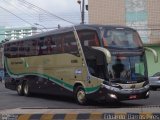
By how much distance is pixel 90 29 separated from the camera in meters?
21.1

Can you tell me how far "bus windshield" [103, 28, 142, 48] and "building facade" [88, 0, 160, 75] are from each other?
23.8 m

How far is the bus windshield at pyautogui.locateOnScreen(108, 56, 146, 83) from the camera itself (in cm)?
2014

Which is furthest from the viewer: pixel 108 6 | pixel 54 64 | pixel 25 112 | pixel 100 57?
pixel 108 6

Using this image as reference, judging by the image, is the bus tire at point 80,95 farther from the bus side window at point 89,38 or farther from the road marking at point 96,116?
the road marking at point 96,116

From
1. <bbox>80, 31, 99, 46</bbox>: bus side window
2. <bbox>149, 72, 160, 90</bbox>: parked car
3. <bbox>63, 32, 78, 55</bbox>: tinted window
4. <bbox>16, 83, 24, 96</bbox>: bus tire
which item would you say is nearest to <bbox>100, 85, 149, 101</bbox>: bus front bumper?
<bbox>80, 31, 99, 46</bbox>: bus side window

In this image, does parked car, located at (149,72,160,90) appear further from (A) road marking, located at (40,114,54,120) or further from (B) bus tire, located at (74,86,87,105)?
(A) road marking, located at (40,114,54,120)

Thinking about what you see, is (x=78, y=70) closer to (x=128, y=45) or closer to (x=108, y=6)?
(x=128, y=45)

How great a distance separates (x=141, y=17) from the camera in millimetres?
46219

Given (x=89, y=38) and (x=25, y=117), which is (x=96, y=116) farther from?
(x=89, y=38)

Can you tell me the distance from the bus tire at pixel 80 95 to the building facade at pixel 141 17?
23497 mm

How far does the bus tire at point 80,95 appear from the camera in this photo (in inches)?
851

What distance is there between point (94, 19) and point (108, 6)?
6.11 feet

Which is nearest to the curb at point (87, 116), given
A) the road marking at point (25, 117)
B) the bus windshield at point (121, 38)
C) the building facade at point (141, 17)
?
the road marking at point (25, 117)

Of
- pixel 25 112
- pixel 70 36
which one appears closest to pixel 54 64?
pixel 70 36
